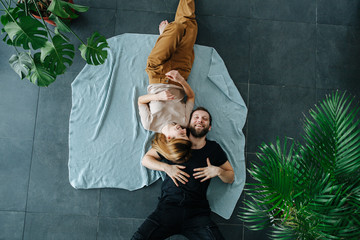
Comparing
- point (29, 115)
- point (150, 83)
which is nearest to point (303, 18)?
point (150, 83)

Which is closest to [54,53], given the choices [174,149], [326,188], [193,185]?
[174,149]

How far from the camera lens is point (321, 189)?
1.37 meters

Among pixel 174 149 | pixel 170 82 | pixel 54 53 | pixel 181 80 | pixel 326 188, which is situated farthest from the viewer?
pixel 170 82

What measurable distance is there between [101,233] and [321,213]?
172 centimetres

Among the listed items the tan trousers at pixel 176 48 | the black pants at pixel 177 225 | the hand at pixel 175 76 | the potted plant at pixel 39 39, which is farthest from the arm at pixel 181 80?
the black pants at pixel 177 225

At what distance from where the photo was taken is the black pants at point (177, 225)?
2.03m

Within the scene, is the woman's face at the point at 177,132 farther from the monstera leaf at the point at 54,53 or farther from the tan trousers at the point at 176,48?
the monstera leaf at the point at 54,53

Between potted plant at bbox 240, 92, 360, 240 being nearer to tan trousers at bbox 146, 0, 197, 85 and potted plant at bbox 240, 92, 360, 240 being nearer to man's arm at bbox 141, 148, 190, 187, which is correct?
man's arm at bbox 141, 148, 190, 187

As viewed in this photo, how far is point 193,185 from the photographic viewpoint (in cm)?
212

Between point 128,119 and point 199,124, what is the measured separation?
64 cm

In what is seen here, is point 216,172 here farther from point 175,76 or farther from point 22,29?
Answer: point 22,29

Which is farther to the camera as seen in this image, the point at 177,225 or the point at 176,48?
the point at 176,48

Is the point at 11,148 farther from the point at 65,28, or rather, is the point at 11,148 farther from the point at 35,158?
the point at 65,28

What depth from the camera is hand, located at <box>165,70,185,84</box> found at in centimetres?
216
